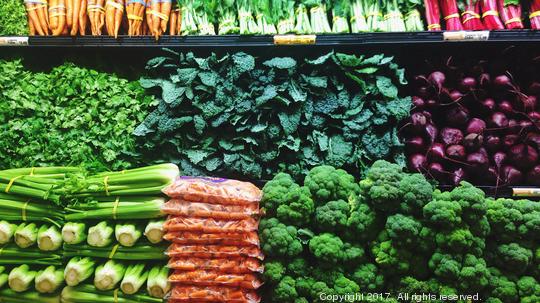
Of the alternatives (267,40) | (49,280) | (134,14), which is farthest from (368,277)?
(134,14)

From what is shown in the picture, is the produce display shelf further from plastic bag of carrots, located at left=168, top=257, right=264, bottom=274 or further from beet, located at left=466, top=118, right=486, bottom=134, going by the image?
plastic bag of carrots, located at left=168, top=257, right=264, bottom=274

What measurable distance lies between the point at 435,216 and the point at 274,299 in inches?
36.4

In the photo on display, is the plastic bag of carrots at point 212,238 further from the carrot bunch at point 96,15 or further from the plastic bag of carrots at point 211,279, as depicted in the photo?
the carrot bunch at point 96,15

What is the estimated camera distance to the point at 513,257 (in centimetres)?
202

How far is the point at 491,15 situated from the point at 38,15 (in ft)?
9.94

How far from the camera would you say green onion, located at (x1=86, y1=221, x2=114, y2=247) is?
204 cm

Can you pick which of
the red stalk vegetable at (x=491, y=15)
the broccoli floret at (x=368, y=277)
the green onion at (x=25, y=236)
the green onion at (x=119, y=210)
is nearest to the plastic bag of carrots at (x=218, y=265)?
the green onion at (x=119, y=210)

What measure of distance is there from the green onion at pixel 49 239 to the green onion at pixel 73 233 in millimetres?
60

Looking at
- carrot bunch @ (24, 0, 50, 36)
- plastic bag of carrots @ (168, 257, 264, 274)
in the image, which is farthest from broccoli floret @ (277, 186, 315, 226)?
carrot bunch @ (24, 0, 50, 36)

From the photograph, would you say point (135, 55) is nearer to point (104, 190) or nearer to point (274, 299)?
point (104, 190)

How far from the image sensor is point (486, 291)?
6.77 ft

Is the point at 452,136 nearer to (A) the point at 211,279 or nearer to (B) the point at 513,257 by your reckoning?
(B) the point at 513,257

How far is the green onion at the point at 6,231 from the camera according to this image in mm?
2141

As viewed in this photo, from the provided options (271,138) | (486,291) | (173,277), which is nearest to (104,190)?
(173,277)
